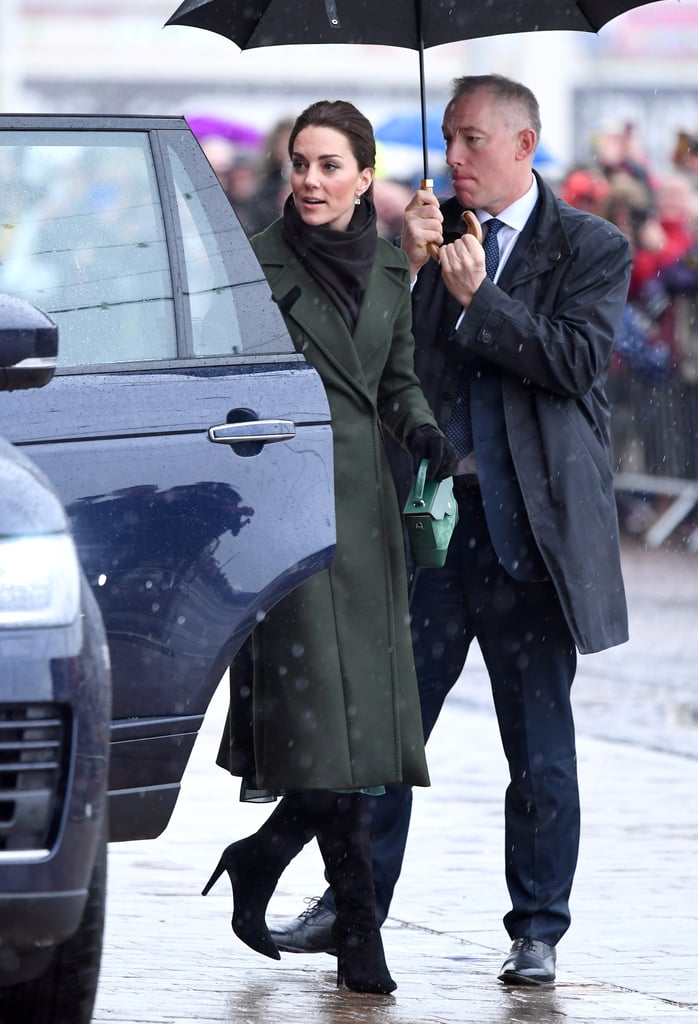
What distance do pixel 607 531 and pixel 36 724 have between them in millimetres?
2209

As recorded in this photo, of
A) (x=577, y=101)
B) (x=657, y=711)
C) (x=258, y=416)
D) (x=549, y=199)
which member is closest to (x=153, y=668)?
(x=258, y=416)

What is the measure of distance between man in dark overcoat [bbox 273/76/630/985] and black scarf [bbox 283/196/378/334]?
338 mm

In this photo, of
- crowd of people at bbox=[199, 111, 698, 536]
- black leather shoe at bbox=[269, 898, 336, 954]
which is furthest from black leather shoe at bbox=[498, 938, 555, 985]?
crowd of people at bbox=[199, 111, 698, 536]

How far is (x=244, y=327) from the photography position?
474cm

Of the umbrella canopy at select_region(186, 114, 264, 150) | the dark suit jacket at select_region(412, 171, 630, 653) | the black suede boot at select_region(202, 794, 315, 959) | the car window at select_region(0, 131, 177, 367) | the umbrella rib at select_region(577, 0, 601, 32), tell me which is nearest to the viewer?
the car window at select_region(0, 131, 177, 367)

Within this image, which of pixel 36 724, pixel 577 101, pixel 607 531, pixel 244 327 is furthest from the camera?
pixel 577 101

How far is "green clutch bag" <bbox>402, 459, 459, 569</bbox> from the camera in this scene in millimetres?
5078

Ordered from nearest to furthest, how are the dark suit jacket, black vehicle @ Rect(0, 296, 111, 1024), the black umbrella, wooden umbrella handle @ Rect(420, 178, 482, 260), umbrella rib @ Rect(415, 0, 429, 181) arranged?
black vehicle @ Rect(0, 296, 111, 1024), the dark suit jacket, wooden umbrella handle @ Rect(420, 178, 482, 260), umbrella rib @ Rect(415, 0, 429, 181), the black umbrella

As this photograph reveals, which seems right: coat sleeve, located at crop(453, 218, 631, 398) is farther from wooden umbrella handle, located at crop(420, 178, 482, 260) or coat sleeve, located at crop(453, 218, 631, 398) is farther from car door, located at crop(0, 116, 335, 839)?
car door, located at crop(0, 116, 335, 839)

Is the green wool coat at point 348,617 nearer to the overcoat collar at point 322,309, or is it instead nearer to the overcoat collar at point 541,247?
the overcoat collar at point 322,309

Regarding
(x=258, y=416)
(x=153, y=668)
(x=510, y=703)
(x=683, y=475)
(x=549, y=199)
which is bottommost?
(x=683, y=475)

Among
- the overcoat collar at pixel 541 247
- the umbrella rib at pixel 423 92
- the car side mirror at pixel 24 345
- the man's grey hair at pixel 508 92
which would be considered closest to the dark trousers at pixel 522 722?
the overcoat collar at pixel 541 247

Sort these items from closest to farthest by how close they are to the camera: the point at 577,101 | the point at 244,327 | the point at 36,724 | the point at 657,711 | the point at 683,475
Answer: the point at 36,724, the point at 244,327, the point at 657,711, the point at 683,475, the point at 577,101

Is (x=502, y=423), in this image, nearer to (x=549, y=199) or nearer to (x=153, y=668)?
(x=549, y=199)
